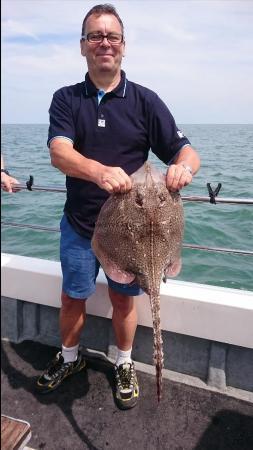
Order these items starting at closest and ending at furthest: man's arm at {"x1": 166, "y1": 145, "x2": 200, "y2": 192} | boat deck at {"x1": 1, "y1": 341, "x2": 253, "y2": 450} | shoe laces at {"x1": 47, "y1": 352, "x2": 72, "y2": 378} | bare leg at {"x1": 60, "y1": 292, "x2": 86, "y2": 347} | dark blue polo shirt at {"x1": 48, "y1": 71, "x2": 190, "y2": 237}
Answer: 1. man's arm at {"x1": 166, "y1": 145, "x2": 200, "y2": 192}
2. dark blue polo shirt at {"x1": 48, "y1": 71, "x2": 190, "y2": 237}
3. boat deck at {"x1": 1, "y1": 341, "x2": 253, "y2": 450}
4. bare leg at {"x1": 60, "y1": 292, "x2": 86, "y2": 347}
5. shoe laces at {"x1": 47, "y1": 352, "x2": 72, "y2": 378}

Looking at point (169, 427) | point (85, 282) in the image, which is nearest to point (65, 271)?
point (85, 282)

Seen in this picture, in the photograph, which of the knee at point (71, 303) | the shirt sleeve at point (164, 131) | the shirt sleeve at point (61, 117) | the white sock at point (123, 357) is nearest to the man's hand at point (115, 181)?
the shirt sleeve at point (61, 117)

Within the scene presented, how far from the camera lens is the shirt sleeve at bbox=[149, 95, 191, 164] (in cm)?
266

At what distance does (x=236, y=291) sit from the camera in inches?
128

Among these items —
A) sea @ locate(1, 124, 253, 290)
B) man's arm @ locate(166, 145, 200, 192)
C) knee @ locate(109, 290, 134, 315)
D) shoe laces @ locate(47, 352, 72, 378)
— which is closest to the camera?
man's arm @ locate(166, 145, 200, 192)

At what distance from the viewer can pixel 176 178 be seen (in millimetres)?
2107

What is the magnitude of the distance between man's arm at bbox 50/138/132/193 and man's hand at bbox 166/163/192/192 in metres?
0.22

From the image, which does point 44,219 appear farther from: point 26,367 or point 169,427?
point 169,427

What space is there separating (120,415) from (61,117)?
229 cm

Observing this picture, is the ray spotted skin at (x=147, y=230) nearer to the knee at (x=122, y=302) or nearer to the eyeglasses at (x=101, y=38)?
the knee at (x=122, y=302)

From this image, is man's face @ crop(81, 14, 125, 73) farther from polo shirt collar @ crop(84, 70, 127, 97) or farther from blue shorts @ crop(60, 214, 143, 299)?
blue shorts @ crop(60, 214, 143, 299)

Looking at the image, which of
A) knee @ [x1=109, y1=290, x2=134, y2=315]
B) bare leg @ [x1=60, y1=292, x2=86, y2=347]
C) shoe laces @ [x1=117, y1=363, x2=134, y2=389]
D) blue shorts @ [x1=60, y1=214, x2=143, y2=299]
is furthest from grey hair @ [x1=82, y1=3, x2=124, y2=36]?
shoe laces @ [x1=117, y1=363, x2=134, y2=389]

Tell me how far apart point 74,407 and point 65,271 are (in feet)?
3.66

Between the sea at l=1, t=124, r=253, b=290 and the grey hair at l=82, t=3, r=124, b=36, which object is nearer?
the grey hair at l=82, t=3, r=124, b=36
